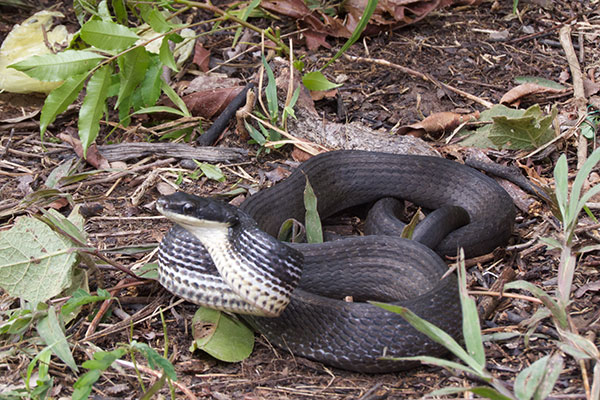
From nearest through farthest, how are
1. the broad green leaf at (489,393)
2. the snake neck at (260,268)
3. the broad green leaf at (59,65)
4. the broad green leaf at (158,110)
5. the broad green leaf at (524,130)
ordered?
1. the broad green leaf at (489,393)
2. the snake neck at (260,268)
3. the broad green leaf at (59,65)
4. the broad green leaf at (524,130)
5. the broad green leaf at (158,110)

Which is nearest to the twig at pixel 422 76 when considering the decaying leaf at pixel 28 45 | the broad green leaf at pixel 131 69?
the broad green leaf at pixel 131 69

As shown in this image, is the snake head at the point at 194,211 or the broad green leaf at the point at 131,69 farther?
the broad green leaf at the point at 131,69

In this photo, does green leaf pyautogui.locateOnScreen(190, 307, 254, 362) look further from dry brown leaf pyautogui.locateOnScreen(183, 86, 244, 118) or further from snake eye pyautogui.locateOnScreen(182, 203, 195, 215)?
dry brown leaf pyautogui.locateOnScreen(183, 86, 244, 118)

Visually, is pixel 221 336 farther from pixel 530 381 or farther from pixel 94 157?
pixel 94 157

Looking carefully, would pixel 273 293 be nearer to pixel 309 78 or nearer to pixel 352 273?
pixel 352 273

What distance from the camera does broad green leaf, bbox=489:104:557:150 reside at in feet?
16.3

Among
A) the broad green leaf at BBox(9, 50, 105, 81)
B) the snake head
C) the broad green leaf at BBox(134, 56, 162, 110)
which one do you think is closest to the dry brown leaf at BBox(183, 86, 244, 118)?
the broad green leaf at BBox(134, 56, 162, 110)

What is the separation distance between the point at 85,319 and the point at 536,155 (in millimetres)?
3470

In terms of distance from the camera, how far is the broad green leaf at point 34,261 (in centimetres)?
363

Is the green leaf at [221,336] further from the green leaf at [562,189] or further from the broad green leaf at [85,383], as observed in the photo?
the green leaf at [562,189]

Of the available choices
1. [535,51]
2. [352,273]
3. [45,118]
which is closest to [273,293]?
[352,273]

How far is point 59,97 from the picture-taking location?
191 inches

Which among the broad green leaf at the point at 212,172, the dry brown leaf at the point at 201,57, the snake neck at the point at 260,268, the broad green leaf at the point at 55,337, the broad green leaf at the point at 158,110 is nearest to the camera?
the snake neck at the point at 260,268

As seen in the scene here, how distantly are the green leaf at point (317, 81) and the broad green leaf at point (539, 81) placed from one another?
1.68m
